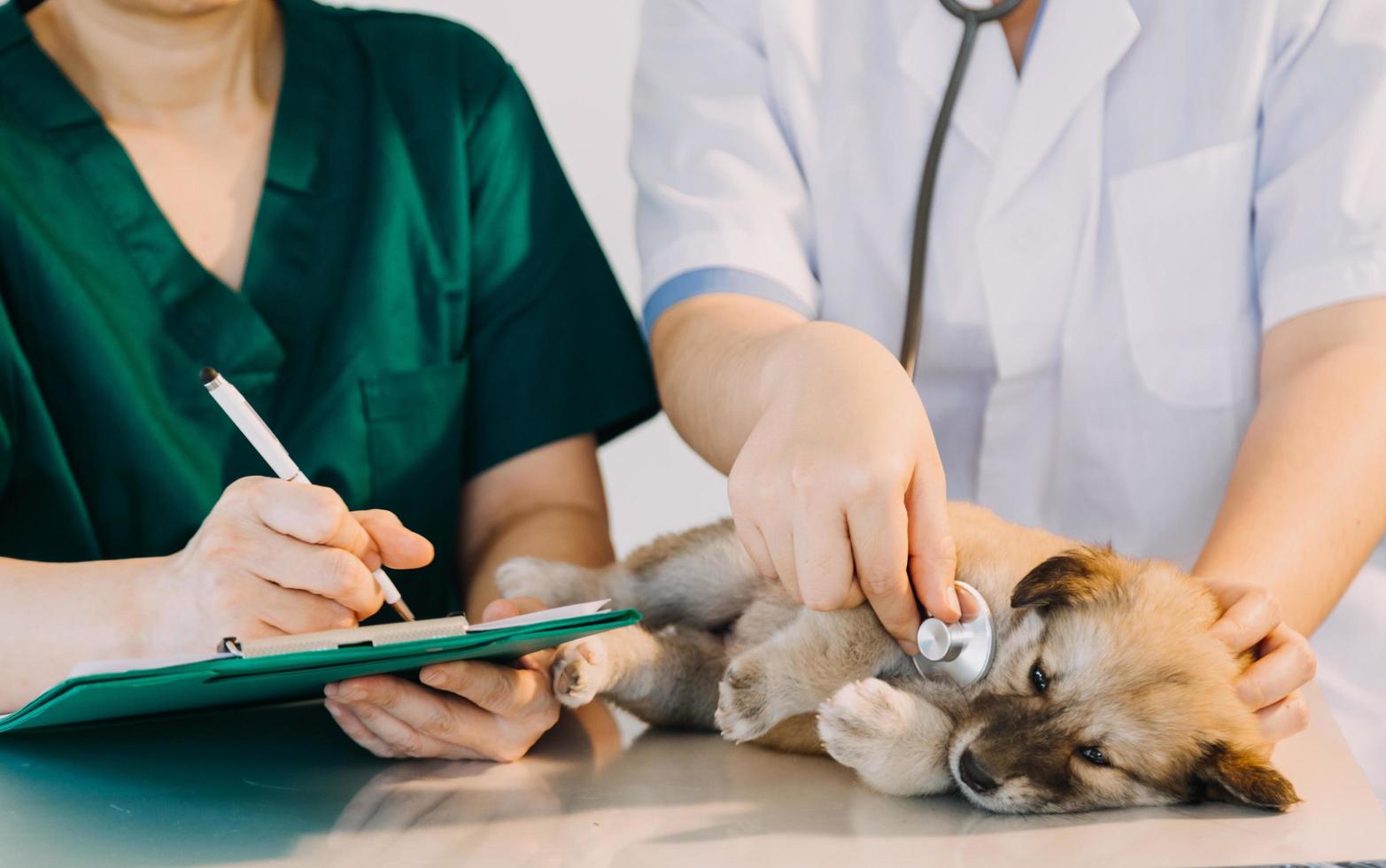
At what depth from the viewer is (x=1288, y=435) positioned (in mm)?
1146

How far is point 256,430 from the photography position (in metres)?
0.95

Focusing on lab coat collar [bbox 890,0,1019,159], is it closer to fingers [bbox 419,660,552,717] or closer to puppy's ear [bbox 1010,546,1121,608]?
puppy's ear [bbox 1010,546,1121,608]

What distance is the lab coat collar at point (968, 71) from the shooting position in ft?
4.61

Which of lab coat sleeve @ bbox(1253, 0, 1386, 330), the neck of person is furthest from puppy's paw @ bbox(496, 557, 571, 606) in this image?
lab coat sleeve @ bbox(1253, 0, 1386, 330)

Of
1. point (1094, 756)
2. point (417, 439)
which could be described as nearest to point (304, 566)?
point (417, 439)

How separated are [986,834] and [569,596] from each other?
22.1 inches

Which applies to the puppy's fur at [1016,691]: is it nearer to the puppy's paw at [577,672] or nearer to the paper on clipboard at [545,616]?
the puppy's paw at [577,672]

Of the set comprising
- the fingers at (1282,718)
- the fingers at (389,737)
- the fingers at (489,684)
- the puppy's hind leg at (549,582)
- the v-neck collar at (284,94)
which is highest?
the v-neck collar at (284,94)

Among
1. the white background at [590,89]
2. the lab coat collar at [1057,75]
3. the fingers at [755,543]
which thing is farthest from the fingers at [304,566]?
the white background at [590,89]

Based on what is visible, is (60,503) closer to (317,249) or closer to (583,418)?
(317,249)

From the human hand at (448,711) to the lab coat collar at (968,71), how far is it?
0.82m

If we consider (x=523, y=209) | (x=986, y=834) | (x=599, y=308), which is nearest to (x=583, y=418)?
(x=599, y=308)

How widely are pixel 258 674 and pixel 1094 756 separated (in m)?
A: 0.60

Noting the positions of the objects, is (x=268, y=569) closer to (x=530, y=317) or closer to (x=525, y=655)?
(x=525, y=655)
